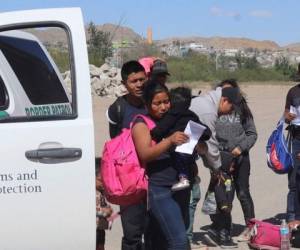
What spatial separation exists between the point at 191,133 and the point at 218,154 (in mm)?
1585

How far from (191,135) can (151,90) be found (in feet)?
1.43

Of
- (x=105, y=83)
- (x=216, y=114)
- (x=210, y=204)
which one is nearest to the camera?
(x=216, y=114)

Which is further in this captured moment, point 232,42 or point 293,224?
point 232,42

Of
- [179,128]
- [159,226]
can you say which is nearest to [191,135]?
[179,128]

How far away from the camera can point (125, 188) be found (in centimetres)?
505

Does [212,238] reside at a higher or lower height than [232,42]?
higher

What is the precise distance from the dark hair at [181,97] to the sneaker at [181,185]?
54 centimetres

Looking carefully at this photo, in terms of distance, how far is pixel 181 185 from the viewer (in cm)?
526

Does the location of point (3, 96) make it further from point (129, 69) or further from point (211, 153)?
point (211, 153)

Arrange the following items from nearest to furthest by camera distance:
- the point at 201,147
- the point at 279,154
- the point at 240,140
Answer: the point at 201,147, the point at 240,140, the point at 279,154

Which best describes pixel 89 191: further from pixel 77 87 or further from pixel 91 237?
pixel 77 87

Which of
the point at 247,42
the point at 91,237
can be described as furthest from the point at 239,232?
the point at 247,42

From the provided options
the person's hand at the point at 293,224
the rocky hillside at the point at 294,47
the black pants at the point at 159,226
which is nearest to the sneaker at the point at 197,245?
the person's hand at the point at 293,224

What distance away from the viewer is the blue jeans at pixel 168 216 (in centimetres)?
524
